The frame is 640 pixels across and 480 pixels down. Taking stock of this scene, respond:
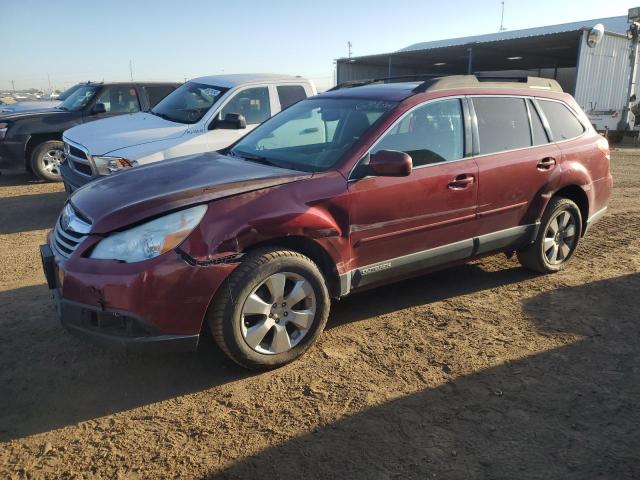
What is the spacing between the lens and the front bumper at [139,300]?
284cm

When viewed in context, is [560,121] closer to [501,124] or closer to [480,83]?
[501,124]

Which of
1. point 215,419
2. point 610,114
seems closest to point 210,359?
point 215,419

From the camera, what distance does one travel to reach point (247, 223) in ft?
10.1

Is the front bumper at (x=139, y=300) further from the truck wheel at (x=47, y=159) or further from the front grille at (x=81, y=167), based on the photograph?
the truck wheel at (x=47, y=159)

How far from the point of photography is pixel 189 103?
24.4 ft

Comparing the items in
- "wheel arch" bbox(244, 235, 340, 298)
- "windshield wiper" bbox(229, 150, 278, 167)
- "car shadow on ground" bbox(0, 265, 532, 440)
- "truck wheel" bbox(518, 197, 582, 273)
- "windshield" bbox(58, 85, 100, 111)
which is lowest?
"car shadow on ground" bbox(0, 265, 532, 440)

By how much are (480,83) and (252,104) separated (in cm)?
382

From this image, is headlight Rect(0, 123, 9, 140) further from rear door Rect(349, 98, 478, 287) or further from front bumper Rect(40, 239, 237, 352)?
rear door Rect(349, 98, 478, 287)

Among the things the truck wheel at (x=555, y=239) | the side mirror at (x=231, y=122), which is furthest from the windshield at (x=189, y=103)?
the truck wheel at (x=555, y=239)

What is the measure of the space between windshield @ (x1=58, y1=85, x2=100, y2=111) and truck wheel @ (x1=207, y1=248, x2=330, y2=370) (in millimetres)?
8332

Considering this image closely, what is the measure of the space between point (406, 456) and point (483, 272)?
117 inches

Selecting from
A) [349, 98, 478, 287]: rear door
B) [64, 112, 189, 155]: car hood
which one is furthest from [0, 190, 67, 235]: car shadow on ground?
[349, 98, 478, 287]: rear door

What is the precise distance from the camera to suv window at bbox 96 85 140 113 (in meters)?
9.98

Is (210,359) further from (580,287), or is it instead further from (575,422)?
(580,287)
